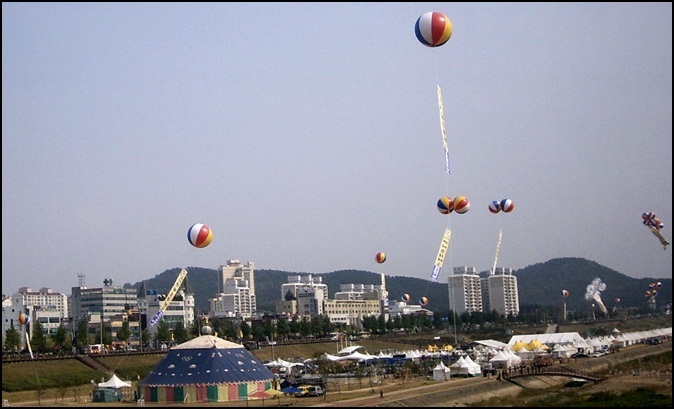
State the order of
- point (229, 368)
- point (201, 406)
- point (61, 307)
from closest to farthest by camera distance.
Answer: point (201, 406) < point (229, 368) < point (61, 307)

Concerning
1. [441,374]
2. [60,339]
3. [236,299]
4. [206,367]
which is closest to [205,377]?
[206,367]

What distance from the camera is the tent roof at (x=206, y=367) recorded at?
1458 inches

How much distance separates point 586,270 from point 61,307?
99.8 metres

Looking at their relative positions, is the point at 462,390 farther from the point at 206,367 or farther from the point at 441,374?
the point at 206,367

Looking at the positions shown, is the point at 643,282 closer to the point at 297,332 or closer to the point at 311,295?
the point at 297,332

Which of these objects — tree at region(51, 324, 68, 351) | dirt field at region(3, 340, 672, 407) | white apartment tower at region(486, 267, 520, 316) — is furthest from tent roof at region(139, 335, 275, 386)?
white apartment tower at region(486, 267, 520, 316)

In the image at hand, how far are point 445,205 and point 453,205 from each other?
0.42m

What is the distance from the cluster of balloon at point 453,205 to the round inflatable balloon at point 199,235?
513 inches

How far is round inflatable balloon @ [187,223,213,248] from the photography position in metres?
39.2

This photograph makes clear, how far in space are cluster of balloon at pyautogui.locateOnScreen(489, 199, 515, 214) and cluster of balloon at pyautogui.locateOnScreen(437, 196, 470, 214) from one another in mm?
7416

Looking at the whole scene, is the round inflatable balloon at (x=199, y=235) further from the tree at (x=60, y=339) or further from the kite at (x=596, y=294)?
the kite at (x=596, y=294)

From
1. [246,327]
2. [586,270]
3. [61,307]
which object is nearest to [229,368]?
[246,327]

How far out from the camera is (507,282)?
529 feet

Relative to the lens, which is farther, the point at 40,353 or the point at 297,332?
the point at 297,332
